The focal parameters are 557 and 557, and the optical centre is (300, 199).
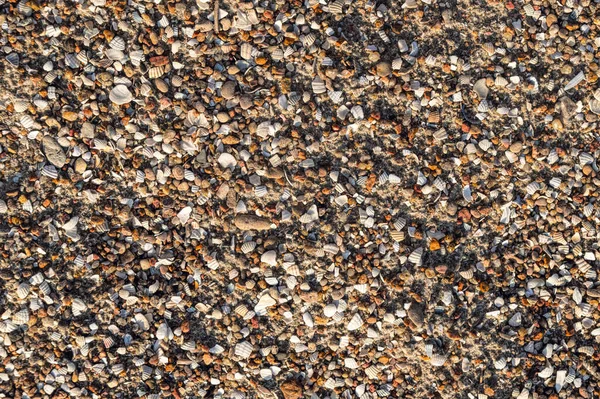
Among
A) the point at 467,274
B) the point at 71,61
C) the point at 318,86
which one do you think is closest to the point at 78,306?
the point at 71,61

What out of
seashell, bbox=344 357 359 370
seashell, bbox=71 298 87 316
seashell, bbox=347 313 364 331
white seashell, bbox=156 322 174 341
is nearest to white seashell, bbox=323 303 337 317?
seashell, bbox=347 313 364 331

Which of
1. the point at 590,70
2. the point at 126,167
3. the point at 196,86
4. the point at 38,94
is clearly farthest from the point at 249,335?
the point at 590,70

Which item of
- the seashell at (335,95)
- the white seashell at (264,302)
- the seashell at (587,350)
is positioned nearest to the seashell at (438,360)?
the seashell at (587,350)

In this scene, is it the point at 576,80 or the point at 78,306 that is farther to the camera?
the point at 576,80

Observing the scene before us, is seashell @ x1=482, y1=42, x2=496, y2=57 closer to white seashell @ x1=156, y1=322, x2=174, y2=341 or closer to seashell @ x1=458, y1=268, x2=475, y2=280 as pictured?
seashell @ x1=458, y1=268, x2=475, y2=280

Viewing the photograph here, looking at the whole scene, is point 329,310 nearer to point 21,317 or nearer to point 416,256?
point 416,256

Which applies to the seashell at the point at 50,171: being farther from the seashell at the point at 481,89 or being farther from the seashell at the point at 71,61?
the seashell at the point at 481,89

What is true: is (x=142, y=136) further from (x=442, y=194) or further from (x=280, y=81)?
(x=442, y=194)
